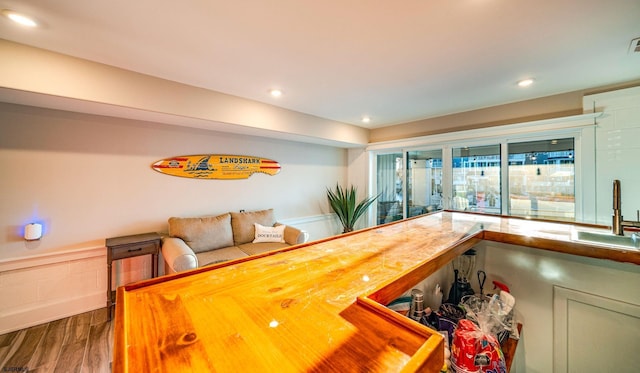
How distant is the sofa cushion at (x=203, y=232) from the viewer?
108 inches

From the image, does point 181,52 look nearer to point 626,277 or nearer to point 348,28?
point 348,28

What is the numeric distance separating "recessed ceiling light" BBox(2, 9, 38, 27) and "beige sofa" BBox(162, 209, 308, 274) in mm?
1925

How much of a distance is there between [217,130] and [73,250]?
78.1 inches

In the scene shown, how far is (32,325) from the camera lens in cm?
224

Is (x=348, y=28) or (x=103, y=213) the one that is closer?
(x=348, y=28)

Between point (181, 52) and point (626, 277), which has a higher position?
point (181, 52)

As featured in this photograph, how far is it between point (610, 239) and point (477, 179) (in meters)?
2.50

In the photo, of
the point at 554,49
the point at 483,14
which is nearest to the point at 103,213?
the point at 483,14

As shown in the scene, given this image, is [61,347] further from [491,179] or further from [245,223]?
[491,179]

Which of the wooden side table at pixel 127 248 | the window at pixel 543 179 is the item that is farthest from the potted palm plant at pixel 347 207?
the wooden side table at pixel 127 248

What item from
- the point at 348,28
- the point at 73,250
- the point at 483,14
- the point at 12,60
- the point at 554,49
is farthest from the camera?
the point at 73,250

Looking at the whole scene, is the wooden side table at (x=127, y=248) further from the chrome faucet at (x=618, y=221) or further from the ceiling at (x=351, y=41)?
the chrome faucet at (x=618, y=221)

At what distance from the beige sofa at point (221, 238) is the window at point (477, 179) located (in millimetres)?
2502

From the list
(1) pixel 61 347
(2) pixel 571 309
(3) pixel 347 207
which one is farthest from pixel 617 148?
(1) pixel 61 347
